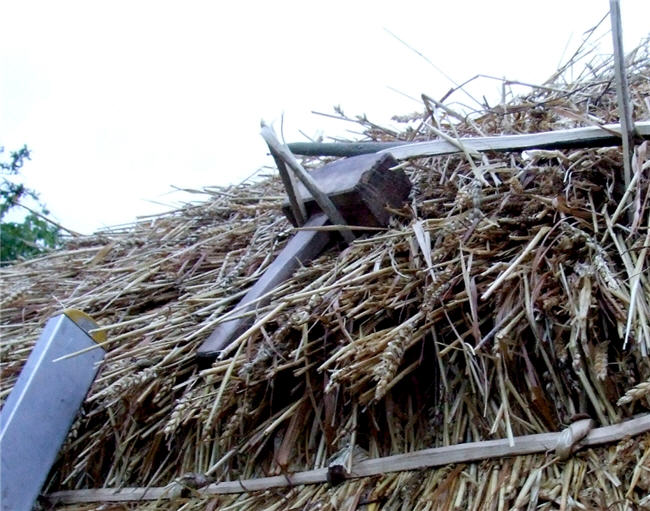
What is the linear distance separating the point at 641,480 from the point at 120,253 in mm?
1835

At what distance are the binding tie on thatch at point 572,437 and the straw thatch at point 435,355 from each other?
0.01m

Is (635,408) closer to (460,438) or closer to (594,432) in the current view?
(594,432)

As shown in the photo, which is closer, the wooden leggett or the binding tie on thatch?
the binding tie on thatch

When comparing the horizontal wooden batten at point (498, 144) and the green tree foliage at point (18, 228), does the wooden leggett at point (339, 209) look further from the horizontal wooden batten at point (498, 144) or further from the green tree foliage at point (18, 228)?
the green tree foliage at point (18, 228)

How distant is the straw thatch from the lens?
Answer: 2.90 feet

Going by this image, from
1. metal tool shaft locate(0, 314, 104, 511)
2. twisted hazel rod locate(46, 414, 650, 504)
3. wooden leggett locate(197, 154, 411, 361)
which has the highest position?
wooden leggett locate(197, 154, 411, 361)

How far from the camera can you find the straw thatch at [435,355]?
88 centimetres

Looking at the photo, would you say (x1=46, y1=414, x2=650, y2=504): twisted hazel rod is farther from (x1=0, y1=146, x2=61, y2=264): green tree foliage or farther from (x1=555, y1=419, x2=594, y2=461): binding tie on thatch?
(x1=0, y1=146, x2=61, y2=264): green tree foliage

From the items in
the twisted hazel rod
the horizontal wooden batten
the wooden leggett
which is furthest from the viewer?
the wooden leggett

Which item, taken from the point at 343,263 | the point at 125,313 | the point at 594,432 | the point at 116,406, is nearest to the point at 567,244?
the point at 594,432

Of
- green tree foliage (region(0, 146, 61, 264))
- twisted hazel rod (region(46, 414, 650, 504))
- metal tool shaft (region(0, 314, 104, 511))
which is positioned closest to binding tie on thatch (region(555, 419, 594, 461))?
twisted hazel rod (region(46, 414, 650, 504))

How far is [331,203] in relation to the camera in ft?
4.33

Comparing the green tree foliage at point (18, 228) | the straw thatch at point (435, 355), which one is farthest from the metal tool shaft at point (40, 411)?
the green tree foliage at point (18, 228)

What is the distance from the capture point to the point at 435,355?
1.04 metres
